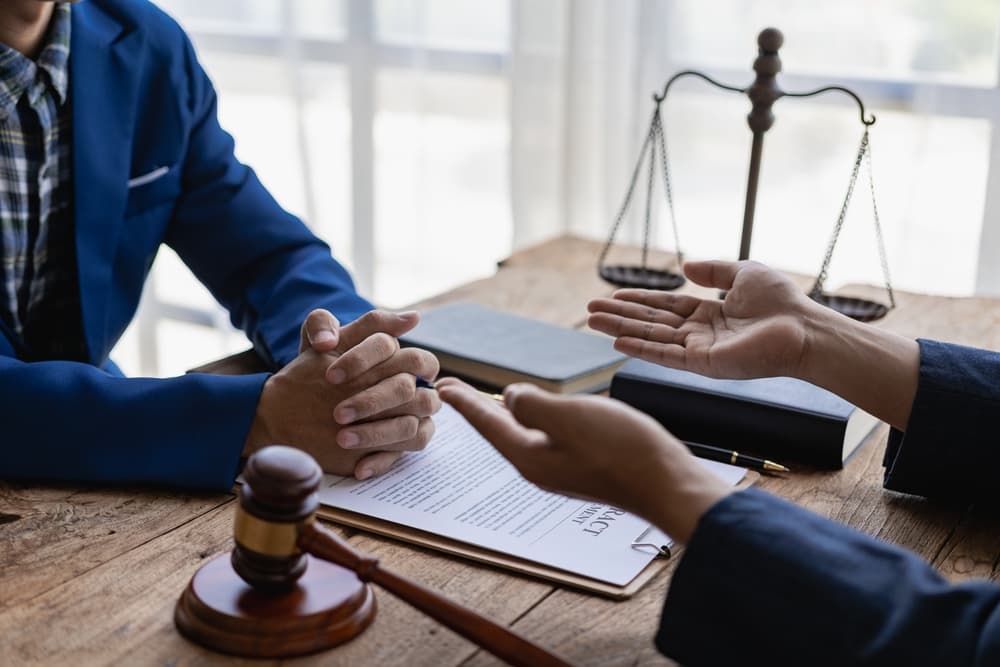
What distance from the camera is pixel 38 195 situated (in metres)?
1.43

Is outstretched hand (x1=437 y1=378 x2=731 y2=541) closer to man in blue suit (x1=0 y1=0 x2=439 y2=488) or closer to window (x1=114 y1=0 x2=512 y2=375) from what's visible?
man in blue suit (x1=0 y1=0 x2=439 y2=488)

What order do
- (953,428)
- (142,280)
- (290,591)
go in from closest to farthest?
(290,591) → (953,428) → (142,280)

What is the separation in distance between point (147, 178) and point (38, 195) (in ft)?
0.52

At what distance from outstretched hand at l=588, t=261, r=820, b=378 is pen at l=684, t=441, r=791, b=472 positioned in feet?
0.27

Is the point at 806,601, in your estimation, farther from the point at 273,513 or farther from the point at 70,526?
the point at 70,526

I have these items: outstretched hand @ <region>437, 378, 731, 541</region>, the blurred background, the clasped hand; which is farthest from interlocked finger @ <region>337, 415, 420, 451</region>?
the blurred background

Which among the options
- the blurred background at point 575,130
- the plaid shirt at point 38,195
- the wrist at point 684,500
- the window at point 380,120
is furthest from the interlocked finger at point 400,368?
the window at point 380,120

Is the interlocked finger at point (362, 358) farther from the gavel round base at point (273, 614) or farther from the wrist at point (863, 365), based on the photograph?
the wrist at point (863, 365)

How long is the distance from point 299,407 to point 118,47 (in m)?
0.65

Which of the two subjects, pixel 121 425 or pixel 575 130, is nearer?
pixel 121 425

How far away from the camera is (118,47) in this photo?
1497 mm

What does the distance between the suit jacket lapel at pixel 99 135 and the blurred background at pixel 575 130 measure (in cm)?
140

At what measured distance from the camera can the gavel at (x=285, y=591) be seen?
0.81m

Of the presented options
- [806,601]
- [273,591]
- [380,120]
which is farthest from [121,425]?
[380,120]
